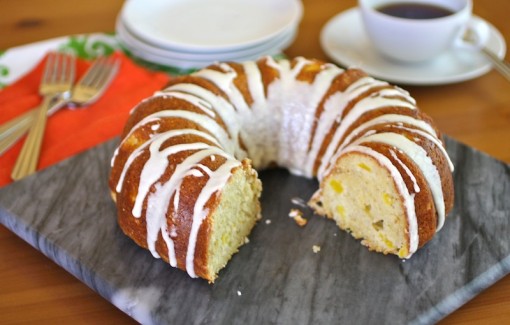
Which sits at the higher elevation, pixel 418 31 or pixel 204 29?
pixel 418 31

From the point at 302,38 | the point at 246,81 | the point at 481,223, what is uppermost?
the point at 246,81

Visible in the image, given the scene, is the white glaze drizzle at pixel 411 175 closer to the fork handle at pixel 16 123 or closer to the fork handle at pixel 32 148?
the fork handle at pixel 32 148

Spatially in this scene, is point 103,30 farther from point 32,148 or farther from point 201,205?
point 201,205

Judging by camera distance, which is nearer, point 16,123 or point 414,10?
point 16,123

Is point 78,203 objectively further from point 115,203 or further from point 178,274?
point 178,274

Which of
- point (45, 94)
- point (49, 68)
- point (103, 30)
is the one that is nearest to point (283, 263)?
point (45, 94)

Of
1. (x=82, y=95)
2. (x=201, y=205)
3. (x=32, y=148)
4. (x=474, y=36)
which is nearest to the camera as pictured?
(x=201, y=205)

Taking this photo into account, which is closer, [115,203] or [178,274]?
[178,274]

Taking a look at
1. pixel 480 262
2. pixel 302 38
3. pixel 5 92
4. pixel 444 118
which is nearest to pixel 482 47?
pixel 444 118
